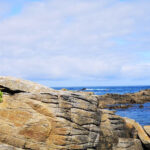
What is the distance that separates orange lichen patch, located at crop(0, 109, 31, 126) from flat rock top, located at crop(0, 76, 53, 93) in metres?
2.24

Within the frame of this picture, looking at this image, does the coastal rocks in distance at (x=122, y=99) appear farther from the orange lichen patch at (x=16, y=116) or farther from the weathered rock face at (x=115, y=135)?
the orange lichen patch at (x=16, y=116)

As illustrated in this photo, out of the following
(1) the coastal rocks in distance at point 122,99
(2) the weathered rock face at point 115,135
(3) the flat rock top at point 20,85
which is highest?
(1) the coastal rocks in distance at point 122,99

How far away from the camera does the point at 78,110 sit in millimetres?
20078

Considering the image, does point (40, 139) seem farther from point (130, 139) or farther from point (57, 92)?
point (130, 139)

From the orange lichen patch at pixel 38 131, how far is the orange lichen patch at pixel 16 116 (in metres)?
0.61

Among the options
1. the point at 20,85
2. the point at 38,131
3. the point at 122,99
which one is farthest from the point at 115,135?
the point at 122,99

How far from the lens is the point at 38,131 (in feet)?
60.9

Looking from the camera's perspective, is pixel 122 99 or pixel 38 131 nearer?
pixel 38 131

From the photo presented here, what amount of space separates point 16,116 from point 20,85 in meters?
3.01

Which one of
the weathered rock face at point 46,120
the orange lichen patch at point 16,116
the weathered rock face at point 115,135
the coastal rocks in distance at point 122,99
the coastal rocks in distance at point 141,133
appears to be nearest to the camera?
the weathered rock face at point 46,120

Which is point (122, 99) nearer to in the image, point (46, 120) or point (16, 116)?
point (46, 120)

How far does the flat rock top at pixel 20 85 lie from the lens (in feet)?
67.4

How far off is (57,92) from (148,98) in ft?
260

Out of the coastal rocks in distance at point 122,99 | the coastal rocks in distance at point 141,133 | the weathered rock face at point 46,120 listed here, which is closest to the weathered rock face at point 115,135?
the coastal rocks in distance at point 141,133
